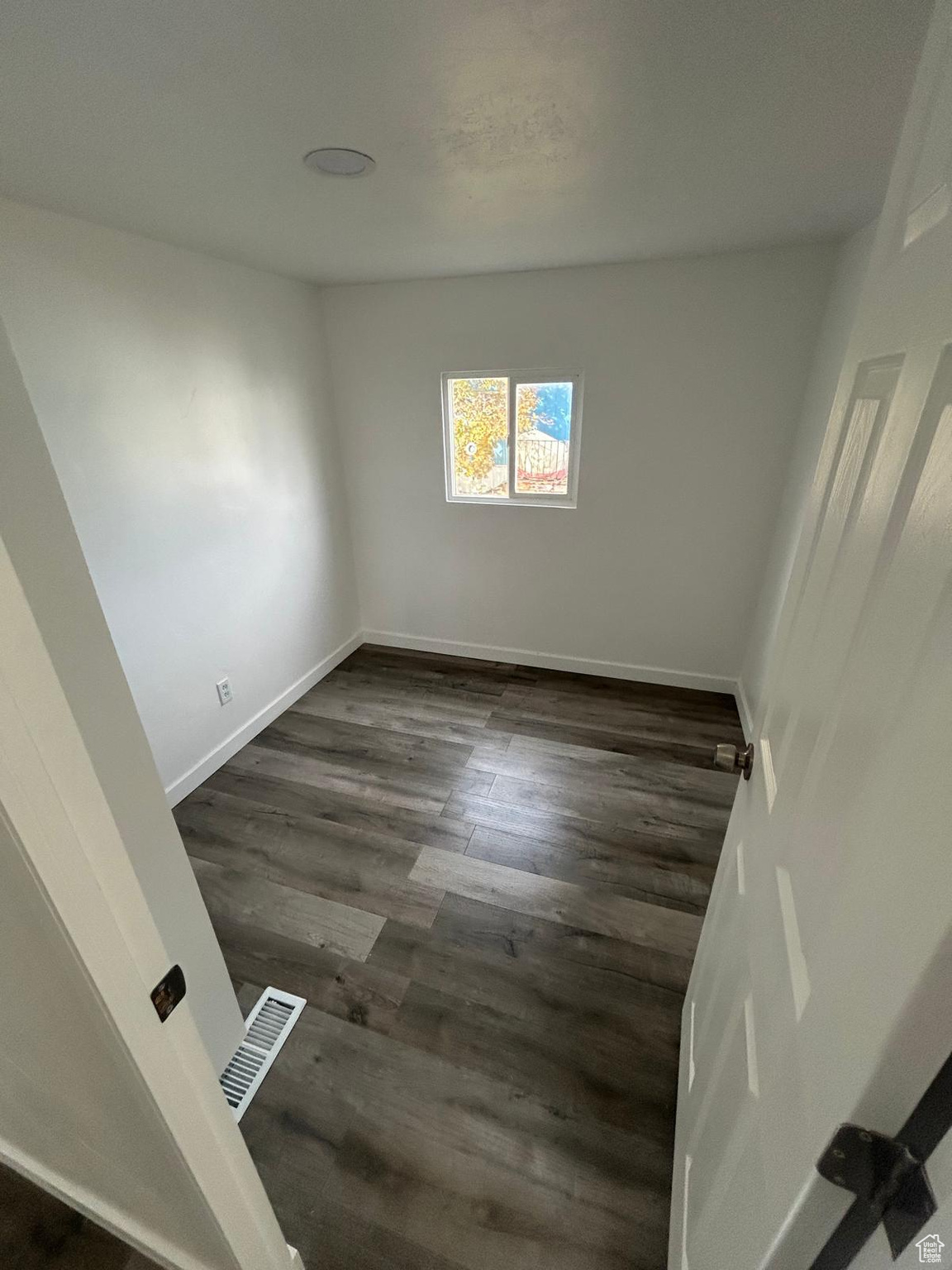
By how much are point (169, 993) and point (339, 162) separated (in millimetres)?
1730

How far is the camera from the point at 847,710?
1.80 feet

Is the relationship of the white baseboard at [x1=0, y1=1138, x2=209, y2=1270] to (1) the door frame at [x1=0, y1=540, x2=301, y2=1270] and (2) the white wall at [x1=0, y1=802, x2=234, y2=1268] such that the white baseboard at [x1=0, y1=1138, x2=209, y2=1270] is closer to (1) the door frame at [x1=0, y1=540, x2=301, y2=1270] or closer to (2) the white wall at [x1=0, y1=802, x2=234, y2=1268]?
(2) the white wall at [x1=0, y1=802, x2=234, y2=1268]

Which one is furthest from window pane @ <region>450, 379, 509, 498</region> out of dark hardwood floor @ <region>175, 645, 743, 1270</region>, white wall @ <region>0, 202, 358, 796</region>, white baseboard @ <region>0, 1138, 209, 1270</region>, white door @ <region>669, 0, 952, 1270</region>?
white baseboard @ <region>0, 1138, 209, 1270</region>

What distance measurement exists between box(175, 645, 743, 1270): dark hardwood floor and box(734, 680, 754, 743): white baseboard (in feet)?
0.22

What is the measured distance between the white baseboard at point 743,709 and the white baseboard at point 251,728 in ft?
8.09

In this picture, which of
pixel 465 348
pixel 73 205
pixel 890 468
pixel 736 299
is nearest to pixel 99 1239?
pixel 890 468

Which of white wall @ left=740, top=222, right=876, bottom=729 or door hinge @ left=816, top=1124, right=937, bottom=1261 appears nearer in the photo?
door hinge @ left=816, top=1124, right=937, bottom=1261

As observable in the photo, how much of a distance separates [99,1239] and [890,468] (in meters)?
1.99

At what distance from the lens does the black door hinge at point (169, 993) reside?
0.62 m

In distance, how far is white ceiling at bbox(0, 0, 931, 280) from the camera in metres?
0.80

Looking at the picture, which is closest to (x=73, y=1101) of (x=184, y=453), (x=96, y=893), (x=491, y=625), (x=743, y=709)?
(x=96, y=893)

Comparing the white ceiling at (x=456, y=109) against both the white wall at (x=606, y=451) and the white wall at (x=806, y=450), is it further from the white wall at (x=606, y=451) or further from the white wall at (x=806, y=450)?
the white wall at (x=606, y=451)

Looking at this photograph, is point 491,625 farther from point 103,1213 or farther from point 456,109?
point 103,1213

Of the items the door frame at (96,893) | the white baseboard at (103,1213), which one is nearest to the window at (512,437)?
the door frame at (96,893)
